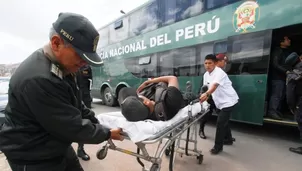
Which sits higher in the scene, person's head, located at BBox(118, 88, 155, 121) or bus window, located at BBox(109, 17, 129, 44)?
bus window, located at BBox(109, 17, 129, 44)

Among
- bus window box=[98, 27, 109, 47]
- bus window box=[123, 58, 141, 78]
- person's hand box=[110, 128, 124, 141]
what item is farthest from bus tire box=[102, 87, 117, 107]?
person's hand box=[110, 128, 124, 141]

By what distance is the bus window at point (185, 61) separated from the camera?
4278 millimetres

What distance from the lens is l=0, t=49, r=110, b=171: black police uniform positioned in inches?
34.4

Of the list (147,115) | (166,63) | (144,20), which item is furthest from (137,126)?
(144,20)

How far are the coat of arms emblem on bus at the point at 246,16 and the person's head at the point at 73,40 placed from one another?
3347 millimetres

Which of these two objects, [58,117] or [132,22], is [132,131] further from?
[132,22]

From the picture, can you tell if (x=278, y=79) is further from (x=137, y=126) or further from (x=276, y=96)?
(x=137, y=126)

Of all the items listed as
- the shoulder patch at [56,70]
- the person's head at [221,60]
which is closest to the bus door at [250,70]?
the person's head at [221,60]

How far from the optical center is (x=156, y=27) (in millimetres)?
4980

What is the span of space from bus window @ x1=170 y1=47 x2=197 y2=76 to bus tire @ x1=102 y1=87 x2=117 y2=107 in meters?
3.28

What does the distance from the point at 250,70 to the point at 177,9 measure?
225cm

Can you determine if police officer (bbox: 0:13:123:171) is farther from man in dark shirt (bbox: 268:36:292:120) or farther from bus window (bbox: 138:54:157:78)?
bus window (bbox: 138:54:157:78)

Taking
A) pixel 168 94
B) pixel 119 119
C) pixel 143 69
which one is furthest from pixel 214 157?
pixel 143 69

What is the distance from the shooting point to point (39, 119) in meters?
0.91
